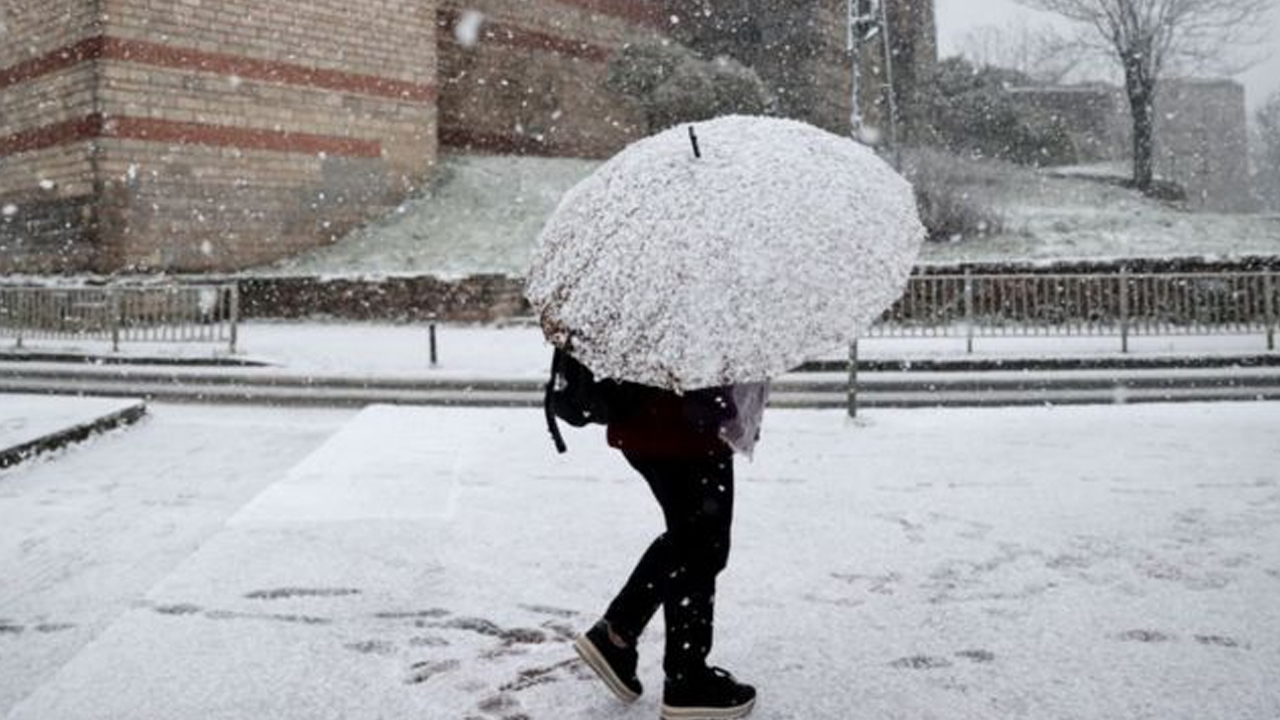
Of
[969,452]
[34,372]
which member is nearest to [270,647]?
[969,452]

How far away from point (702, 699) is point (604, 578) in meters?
1.40

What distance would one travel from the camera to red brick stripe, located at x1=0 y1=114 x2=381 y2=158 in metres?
17.9

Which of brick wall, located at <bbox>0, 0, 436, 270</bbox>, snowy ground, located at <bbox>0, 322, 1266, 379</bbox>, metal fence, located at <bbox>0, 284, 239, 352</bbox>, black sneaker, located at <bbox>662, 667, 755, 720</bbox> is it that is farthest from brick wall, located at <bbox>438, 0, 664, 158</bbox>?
black sneaker, located at <bbox>662, 667, 755, 720</bbox>

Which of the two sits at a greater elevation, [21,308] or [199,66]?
[199,66]

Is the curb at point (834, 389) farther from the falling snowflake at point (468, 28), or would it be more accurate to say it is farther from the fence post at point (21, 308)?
the falling snowflake at point (468, 28)

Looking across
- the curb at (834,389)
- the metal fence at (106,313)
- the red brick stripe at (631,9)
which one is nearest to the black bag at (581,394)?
the curb at (834,389)

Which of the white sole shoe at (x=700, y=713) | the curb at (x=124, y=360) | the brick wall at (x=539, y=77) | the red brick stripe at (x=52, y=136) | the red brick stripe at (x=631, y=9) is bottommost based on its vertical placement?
the white sole shoe at (x=700, y=713)

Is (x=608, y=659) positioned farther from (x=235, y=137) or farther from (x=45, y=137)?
(x=45, y=137)

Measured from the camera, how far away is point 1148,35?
86.5ft

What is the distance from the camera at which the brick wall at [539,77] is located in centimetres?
2428

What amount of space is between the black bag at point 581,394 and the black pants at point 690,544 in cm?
15

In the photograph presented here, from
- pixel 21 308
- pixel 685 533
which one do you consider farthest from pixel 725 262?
pixel 21 308

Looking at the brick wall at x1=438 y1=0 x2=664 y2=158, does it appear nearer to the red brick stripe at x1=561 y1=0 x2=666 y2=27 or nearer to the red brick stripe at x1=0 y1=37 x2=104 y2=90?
the red brick stripe at x1=561 y1=0 x2=666 y2=27

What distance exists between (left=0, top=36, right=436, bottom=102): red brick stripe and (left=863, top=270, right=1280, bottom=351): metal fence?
1239 cm
